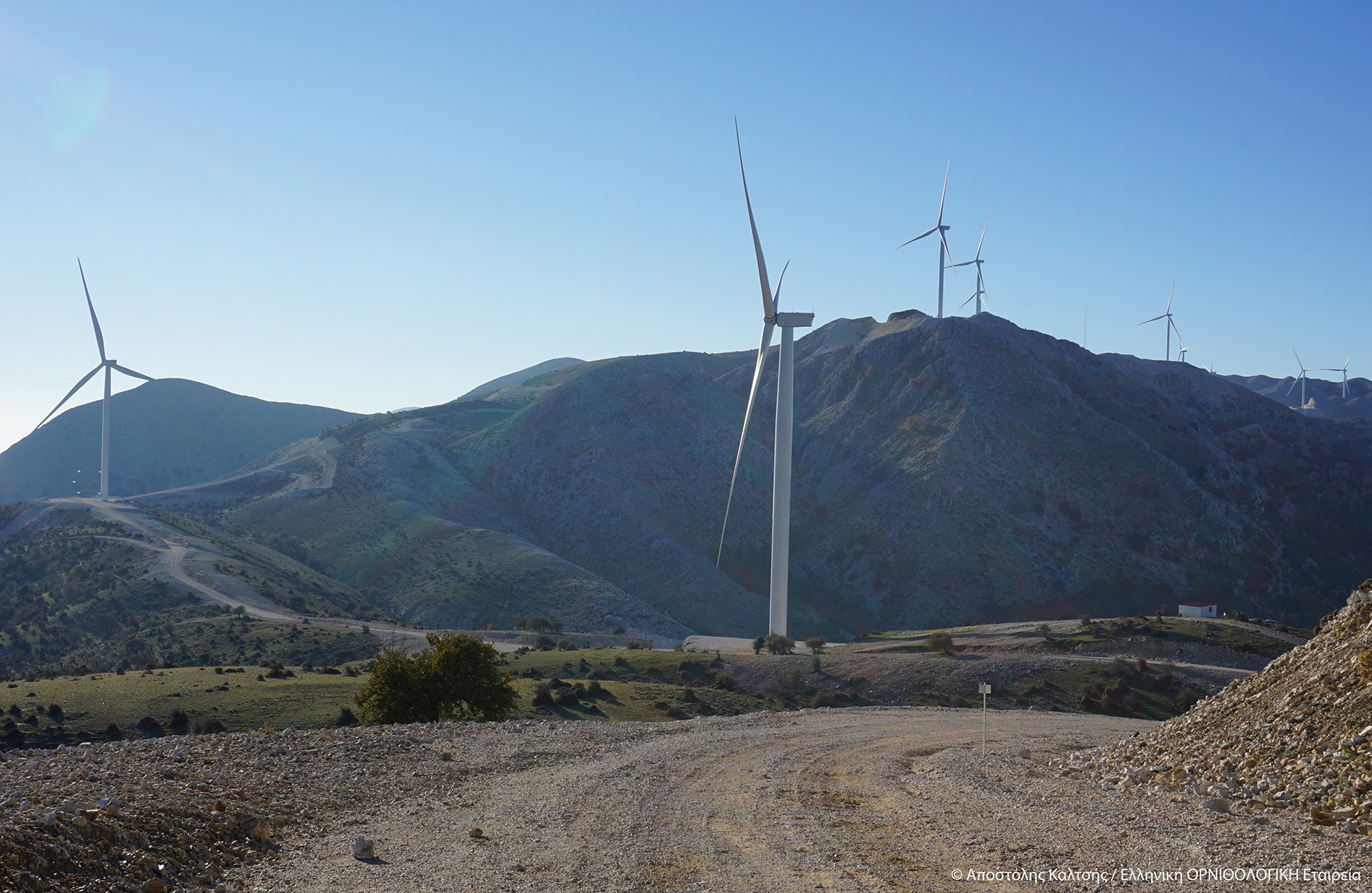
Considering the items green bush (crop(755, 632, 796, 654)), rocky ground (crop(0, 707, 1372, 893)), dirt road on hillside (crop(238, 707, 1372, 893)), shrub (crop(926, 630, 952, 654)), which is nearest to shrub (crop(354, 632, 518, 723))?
dirt road on hillside (crop(238, 707, 1372, 893))

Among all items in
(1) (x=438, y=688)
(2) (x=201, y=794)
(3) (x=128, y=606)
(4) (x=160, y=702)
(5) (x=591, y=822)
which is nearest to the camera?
(2) (x=201, y=794)

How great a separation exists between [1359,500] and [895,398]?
73.4 metres

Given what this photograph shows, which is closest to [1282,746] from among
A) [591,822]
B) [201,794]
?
[591,822]

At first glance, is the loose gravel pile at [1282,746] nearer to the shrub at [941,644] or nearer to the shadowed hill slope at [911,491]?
the shrub at [941,644]

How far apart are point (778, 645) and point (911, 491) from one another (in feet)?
251

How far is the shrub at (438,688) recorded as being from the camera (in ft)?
114

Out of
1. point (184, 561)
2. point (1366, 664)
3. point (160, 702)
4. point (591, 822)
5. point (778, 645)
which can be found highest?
point (1366, 664)

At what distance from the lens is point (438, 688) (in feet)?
116

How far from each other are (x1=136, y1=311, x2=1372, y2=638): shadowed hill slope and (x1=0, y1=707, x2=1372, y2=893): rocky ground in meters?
88.6

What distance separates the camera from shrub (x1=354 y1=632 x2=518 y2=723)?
1367 inches

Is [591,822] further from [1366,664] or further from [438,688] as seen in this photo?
[438,688]

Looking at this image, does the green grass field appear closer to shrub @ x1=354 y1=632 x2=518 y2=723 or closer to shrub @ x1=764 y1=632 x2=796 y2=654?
shrub @ x1=354 y1=632 x2=518 y2=723

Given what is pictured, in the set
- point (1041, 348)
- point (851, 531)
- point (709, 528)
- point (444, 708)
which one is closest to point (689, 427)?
point (709, 528)

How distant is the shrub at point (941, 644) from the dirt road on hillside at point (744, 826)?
4205 centimetres
